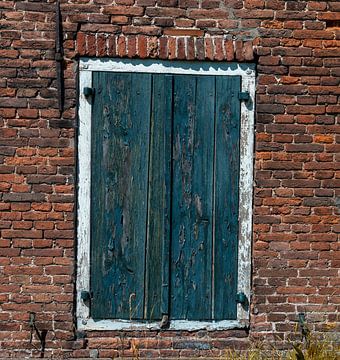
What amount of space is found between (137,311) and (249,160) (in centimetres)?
161

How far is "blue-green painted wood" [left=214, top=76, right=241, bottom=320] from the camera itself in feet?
17.7

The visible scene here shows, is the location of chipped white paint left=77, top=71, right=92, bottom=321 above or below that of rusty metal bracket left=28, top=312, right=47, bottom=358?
above

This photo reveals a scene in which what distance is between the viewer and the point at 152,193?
5.37 m

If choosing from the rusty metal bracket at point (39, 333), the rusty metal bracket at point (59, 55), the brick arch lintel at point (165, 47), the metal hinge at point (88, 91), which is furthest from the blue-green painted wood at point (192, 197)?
the rusty metal bracket at point (39, 333)

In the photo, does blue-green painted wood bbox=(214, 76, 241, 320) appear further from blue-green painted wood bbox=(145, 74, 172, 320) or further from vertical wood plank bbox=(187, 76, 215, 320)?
blue-green painted wood bbox=(145, 74, 172, 320)

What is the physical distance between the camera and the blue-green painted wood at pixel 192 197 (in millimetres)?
5367

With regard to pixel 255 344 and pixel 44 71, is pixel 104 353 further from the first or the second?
pixel 44 71

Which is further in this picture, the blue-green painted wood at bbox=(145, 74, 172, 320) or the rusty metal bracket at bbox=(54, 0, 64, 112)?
the blue-green painted wood at bbox=(145, 74, 172, 320)

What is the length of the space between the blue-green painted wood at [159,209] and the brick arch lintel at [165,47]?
393mm

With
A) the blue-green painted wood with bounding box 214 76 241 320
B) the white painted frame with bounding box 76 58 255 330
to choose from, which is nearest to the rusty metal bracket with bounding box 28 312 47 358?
the white painted frame with bounding box 76 58 255 330

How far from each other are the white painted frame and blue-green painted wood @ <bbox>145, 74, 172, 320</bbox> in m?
0.25

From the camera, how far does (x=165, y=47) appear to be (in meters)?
5.27

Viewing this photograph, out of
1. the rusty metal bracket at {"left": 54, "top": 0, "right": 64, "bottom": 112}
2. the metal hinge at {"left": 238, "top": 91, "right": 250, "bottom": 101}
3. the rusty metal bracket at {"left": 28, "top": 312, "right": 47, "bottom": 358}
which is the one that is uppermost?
the rusty metal bracket at {"left": 54, "top": 0, "right": 64, "bottom": 112}

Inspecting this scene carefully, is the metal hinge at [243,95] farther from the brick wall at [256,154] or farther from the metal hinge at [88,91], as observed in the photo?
the metal hinge at [88,91]
